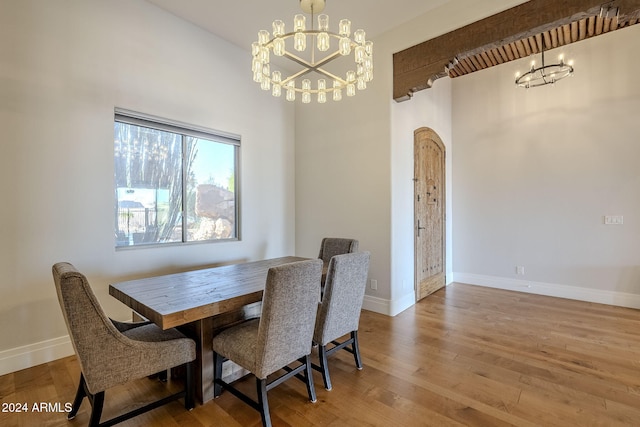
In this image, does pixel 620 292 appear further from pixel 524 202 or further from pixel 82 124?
pixel 82 124

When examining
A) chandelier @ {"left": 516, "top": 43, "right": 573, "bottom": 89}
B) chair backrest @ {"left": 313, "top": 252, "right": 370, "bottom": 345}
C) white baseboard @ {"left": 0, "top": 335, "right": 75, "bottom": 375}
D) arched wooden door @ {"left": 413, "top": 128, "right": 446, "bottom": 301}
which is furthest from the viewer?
arched wooden door @ {"left": 413, "top": 128, "right": 446, "bottom": 301}

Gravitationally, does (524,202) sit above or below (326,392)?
above

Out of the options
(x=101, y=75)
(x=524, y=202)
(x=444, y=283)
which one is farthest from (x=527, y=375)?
(x=101, y=75)

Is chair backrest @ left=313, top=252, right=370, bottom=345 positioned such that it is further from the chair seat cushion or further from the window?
the window

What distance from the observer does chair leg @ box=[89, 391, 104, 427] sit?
157 cm

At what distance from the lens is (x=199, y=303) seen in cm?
177

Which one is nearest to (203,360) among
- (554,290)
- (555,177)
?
(554,290)

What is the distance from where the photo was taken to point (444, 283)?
16.3ft

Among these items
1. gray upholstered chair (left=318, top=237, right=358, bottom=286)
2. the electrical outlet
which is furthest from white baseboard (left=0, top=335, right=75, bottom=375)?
the electrical outlet

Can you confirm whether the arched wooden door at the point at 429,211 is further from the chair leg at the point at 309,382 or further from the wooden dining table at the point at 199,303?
the wooden dining table at the point at 199,303

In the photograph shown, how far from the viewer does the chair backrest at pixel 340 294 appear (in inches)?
81.0

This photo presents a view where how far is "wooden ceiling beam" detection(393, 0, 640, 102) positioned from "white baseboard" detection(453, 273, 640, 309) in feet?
10.4

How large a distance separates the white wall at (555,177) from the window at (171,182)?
152 inches

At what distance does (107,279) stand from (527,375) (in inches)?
143
